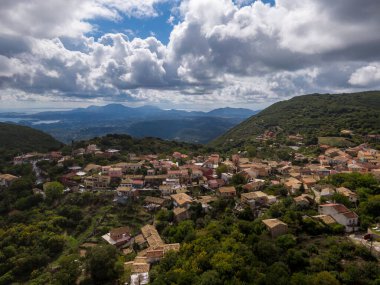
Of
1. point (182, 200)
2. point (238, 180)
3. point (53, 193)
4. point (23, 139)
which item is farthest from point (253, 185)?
point (23, 139)

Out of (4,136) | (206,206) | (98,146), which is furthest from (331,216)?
(4,136)

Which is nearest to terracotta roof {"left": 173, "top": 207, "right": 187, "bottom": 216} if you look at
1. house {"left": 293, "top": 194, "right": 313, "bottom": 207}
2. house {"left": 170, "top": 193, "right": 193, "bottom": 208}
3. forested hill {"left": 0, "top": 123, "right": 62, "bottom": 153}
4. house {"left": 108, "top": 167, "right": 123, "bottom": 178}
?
house {"left": 170, "top": 193, "right": 193, "bottom": 208}

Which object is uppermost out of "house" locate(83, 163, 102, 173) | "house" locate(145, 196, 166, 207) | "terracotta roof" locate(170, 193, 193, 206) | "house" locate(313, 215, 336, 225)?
"house" locate(313, 215, 336, 225)

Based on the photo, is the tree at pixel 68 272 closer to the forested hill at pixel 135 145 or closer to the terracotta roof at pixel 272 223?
the terracotta roof at pixel 272 223

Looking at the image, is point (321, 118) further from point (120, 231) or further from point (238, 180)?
point (120, 231)

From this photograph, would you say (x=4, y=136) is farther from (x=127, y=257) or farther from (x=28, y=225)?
(x=127, y=257)

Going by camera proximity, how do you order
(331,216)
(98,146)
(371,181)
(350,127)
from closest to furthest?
(331,216), (371,181), (98,146), (350,127)

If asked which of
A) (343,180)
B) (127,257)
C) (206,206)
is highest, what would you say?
(343,180)

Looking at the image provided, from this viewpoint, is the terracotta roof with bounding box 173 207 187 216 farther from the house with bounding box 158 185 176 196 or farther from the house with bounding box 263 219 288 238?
the house with bounding box 263 219 288 238
